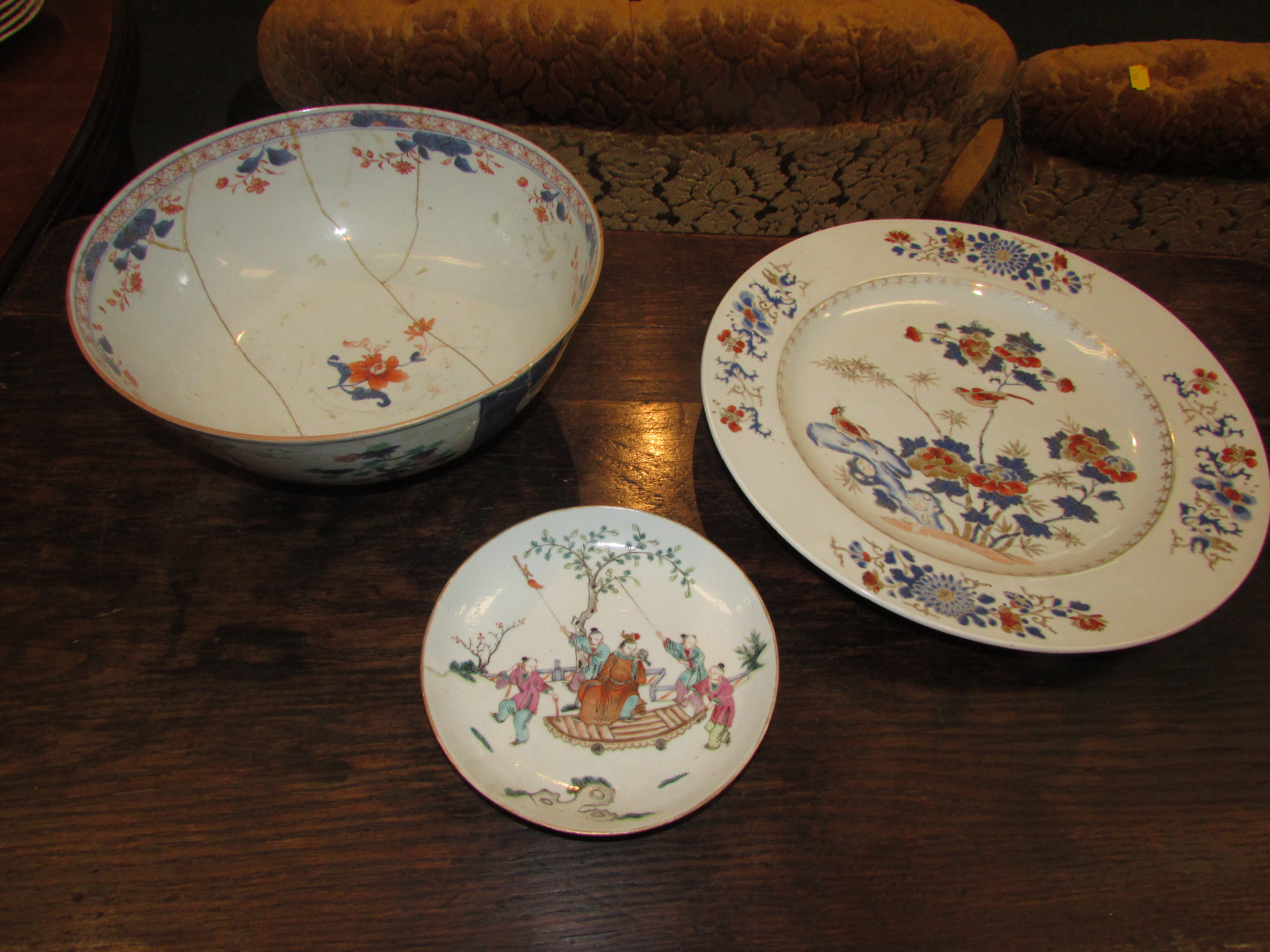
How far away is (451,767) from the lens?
55cm

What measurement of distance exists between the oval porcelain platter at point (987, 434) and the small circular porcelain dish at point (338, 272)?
22cm

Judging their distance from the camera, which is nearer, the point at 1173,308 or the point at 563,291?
the point at 563,291

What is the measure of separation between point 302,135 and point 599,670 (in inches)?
26.7

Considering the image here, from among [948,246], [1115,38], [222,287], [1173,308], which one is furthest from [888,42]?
[1115,38]

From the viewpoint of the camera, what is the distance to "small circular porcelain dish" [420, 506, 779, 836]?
519 millimetres

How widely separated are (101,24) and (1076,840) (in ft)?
5.32

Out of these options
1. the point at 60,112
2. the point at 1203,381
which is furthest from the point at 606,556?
the point at 60,112

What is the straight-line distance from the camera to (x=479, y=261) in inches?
31.9

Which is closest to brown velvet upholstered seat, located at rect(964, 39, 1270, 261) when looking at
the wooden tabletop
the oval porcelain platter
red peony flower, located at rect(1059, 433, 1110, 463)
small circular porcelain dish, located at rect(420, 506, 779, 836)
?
the oval porcelain platter

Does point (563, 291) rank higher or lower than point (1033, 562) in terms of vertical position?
higher

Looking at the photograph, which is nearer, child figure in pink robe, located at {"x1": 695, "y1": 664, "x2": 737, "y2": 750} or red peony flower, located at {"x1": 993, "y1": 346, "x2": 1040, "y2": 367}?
child figure in pink robe, located at {"x1": 695, "y1": 664, "x2": 737, "y2": 750}

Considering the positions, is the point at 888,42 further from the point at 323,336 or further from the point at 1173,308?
the point at 323,336

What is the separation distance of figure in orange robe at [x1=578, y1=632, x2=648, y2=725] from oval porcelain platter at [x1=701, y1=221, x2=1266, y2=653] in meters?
0.16

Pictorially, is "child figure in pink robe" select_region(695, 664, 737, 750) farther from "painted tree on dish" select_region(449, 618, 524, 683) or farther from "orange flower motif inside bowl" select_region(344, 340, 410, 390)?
"orange flower motif inside bowl" select_region(344, 340, 410, 390)
